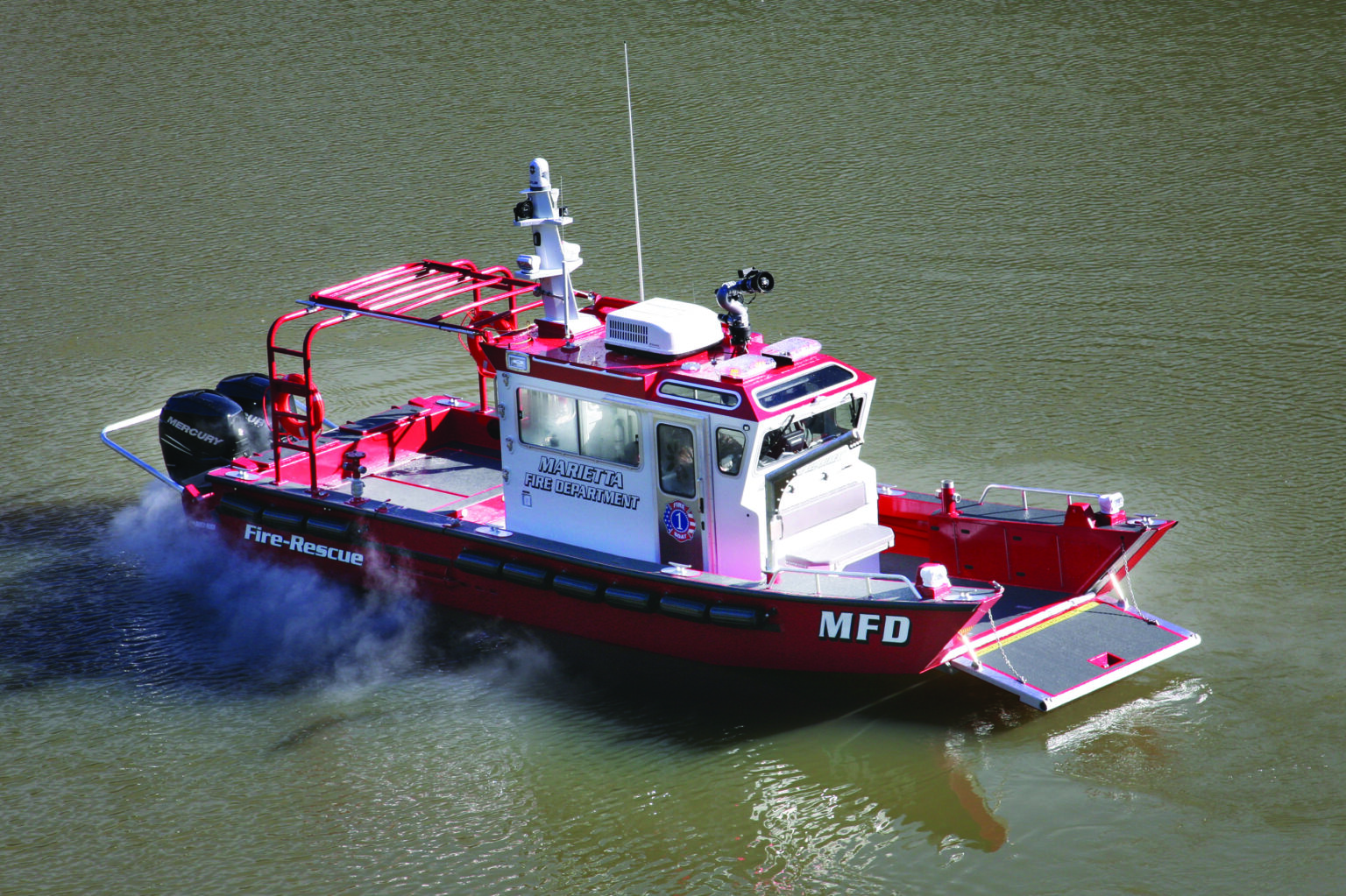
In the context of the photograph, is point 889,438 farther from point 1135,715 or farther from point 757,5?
point 757,5

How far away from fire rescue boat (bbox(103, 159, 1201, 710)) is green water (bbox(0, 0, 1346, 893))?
1.48ft

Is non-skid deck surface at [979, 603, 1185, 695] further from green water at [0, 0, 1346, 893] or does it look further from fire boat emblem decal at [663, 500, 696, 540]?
fire boat emblem decal at [663, 500, 696, 540]

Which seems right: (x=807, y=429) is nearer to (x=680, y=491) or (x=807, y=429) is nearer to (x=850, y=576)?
(x=680, y=491)

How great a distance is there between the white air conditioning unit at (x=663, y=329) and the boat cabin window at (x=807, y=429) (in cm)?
91

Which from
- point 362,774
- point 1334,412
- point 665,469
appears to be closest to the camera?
point 362,774

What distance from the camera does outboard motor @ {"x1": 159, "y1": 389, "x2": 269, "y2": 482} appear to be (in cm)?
1294

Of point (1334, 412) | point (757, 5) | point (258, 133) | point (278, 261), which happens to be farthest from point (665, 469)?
point (757, 5)

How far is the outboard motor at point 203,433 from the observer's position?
42.4 ft

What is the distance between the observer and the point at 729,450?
10.1 m

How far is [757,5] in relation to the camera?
2770 centimetres

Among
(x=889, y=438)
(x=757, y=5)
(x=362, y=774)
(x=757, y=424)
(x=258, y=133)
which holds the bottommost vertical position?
(x=362, y=774)

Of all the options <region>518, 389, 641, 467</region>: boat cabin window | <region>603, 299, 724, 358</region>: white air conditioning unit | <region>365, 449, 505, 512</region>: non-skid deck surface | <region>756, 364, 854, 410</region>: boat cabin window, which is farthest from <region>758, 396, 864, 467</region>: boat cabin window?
<region>365, 449, 505, 512</region>: non-skid deck surface

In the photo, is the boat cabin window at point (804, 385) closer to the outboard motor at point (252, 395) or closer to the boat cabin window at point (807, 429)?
the boat cabin window at point (807, 429)

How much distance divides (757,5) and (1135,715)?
20926 millimetres
